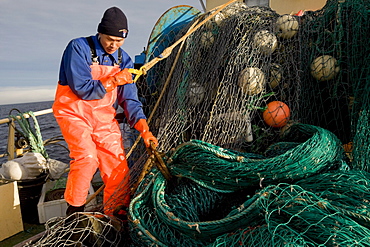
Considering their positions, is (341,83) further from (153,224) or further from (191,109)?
(153,224)

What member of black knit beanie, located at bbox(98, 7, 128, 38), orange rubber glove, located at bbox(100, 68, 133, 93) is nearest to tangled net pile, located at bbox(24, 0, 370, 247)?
orange rubber glove, located at bbox(100, 68, 133, 93)

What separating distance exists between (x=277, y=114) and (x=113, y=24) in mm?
1768

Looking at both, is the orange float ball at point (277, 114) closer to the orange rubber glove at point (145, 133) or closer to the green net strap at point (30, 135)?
the orange rubber glove at point (145, 133)

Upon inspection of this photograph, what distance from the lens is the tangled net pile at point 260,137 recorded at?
1.51 m

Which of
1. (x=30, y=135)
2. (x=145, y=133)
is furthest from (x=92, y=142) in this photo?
(x=30, y=135)

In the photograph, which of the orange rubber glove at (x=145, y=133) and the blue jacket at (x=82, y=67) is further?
the orange rubber glove at (x=145, y=133)

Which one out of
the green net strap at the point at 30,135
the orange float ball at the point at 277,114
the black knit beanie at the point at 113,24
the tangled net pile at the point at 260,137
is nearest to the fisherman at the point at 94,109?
the black knit beanie at the point at 113,24

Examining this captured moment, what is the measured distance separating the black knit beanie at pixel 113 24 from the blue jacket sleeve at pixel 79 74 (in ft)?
0.90

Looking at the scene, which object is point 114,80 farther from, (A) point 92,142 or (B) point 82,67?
(A) point 92,142

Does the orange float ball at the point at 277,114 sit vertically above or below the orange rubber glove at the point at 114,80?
below

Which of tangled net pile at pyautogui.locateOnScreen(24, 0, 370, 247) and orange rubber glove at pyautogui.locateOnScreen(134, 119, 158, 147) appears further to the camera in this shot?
orange rubber glove at pyautogui.locateOnScreen(134, 119, 158, 147)

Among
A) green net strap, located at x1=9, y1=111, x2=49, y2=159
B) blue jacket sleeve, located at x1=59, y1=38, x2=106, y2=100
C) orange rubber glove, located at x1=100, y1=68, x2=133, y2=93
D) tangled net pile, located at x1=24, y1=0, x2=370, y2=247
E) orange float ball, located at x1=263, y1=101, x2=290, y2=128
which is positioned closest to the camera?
tangled net pile, located at x1=24, y1=0, x2=370, y2=247

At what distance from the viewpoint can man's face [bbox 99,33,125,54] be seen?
258 cm

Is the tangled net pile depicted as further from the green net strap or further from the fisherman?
the green net strap
